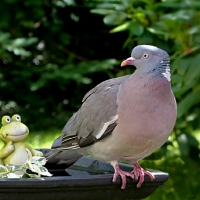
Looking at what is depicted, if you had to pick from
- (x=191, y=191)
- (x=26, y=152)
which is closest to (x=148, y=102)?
(x=26, y=152)

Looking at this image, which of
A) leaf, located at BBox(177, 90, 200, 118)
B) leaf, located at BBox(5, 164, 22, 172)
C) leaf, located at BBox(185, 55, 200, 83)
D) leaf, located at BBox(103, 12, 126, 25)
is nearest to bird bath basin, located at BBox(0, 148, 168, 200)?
leaf, located at BBox(5, 164, 22, 172)

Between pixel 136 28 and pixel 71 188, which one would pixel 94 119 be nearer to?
pixel 71 188

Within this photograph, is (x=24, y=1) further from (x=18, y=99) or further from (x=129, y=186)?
(x=129, y=186)

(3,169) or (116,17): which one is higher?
(116,17)

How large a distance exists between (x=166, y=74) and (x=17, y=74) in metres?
3.98

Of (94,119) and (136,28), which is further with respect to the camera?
(136,28)

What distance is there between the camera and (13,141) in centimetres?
190

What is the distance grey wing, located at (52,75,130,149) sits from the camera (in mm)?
2012

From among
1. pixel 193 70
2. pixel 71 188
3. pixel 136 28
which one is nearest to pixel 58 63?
pixel 136 28

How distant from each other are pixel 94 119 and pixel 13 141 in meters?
0.34

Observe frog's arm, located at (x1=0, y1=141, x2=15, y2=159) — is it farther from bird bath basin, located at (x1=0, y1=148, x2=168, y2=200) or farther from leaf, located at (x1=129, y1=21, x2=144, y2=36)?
leaf, located at (x1=129, y1=21, x2=144, y2=36)

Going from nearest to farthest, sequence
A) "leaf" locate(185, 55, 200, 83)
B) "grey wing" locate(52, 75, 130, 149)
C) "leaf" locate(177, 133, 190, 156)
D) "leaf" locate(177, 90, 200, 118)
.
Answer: "grey wing" locate(52, 75, 130, 149) < "leaf" locate(185, 55, 200, 83) < "leaf" locate(177, 90, 200, 118) < "leaf" locate(177, 133, 190, 156)

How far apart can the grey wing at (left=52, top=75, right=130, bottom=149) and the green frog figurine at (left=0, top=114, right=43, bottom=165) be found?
9.9 inches

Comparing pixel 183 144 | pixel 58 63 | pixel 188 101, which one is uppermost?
pixel 188 101
